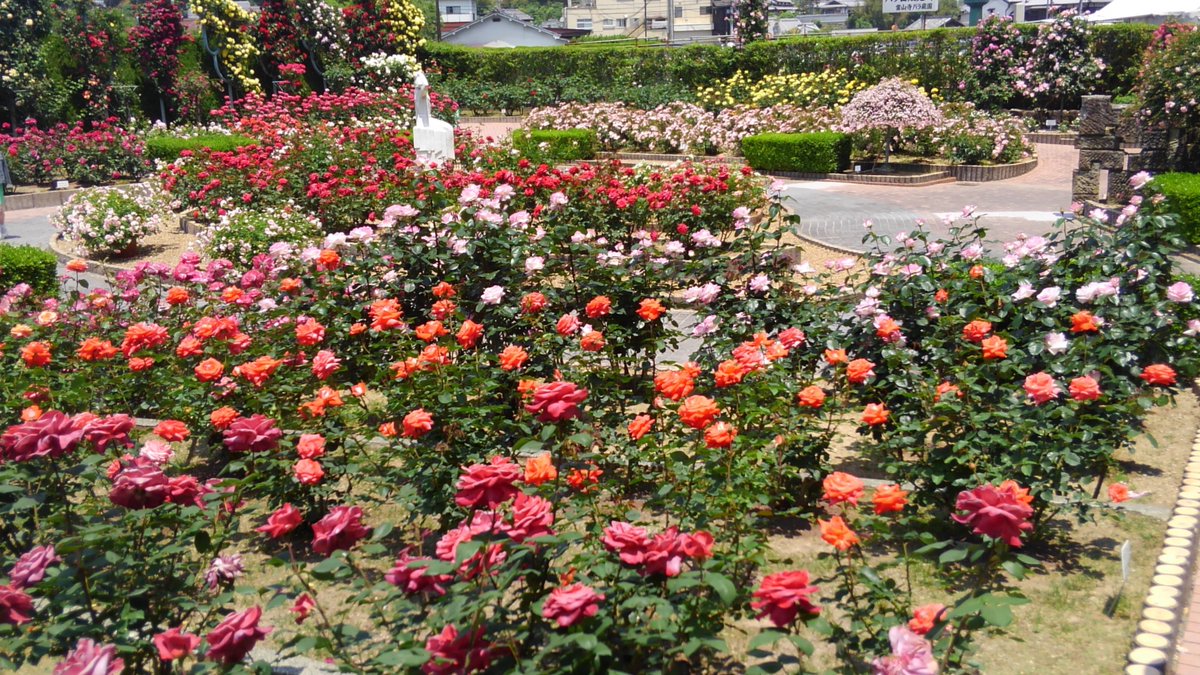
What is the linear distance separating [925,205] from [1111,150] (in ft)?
7.70

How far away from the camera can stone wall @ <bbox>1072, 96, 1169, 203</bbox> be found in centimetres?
1200

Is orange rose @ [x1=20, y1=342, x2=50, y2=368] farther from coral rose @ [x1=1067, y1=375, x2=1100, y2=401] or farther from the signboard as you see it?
the signboard

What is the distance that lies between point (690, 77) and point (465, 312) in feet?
67.6

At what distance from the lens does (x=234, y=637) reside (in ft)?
7.15

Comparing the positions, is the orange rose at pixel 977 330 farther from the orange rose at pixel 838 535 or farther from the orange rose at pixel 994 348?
the orange rose at pixel 838 535

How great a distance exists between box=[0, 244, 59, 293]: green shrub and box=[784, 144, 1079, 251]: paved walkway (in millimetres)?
7004

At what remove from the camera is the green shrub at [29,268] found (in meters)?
8.14

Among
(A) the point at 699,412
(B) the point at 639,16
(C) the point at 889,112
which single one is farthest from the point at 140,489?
(B) the point at 639,16

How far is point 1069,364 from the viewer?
4.15 meters

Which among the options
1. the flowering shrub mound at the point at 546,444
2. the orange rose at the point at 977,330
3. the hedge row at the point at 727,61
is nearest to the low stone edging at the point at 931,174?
the hedge row at the point at 727,61

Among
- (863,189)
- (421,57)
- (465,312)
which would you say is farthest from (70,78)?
(465,312)

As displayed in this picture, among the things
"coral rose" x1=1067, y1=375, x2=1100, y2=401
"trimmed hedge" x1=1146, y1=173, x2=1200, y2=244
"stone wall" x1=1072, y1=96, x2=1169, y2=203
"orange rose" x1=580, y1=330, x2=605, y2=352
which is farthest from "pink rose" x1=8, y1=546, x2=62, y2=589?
"stone wall" x1=1072, y1=96, x2=1169, y2=203

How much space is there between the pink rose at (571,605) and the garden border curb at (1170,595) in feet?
6.41

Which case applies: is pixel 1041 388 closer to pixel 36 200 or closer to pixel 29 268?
pixel 29 268
